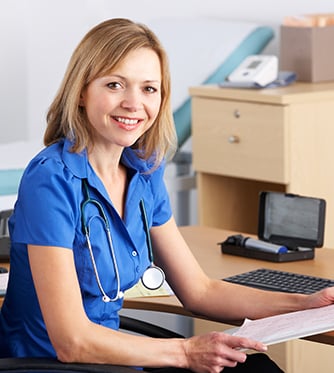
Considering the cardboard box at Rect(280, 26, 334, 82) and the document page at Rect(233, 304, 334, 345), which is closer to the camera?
the document page at Rect(233, 304, 334, 345)

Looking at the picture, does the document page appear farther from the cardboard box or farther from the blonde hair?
the cardboard box

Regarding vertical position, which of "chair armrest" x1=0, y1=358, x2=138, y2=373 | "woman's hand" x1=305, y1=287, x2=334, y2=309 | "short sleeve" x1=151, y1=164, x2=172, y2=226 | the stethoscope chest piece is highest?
"short sleeve" x1=151, y1=164, x2=172, y2=226

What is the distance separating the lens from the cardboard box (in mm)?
3992

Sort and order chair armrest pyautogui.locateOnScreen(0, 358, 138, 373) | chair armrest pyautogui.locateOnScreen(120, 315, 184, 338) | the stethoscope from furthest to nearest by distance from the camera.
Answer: chair armrest pyautogui.locateOnScreen(120, 315, 184, 338)
the stethoscope
chair armrest pyautogui.locateOnScreen(0, 358, 138, 373)

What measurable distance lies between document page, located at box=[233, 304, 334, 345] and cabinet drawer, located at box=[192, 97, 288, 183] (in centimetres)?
152

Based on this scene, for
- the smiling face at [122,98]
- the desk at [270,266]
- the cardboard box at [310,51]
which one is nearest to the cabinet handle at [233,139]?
the cardboard box at [310,51]

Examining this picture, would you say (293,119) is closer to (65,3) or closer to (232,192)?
(232,192)

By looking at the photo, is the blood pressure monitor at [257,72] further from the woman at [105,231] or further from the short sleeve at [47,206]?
the short sleeve at [47,206]

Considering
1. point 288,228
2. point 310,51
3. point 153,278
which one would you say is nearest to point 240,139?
point 310,51

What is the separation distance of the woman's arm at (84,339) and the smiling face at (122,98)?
11.8 inches

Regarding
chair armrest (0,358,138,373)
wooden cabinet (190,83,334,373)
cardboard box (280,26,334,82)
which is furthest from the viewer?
cardboard box (280,26,334,82)

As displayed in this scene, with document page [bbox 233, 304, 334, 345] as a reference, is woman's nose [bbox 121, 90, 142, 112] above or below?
above

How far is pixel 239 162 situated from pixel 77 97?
177cm

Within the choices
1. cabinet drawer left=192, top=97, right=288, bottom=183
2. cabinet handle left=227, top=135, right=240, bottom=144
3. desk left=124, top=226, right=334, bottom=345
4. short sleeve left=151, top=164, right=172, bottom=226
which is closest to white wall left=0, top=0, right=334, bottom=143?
cabinet drawer left=192, top=97, right=288, bottom=183
